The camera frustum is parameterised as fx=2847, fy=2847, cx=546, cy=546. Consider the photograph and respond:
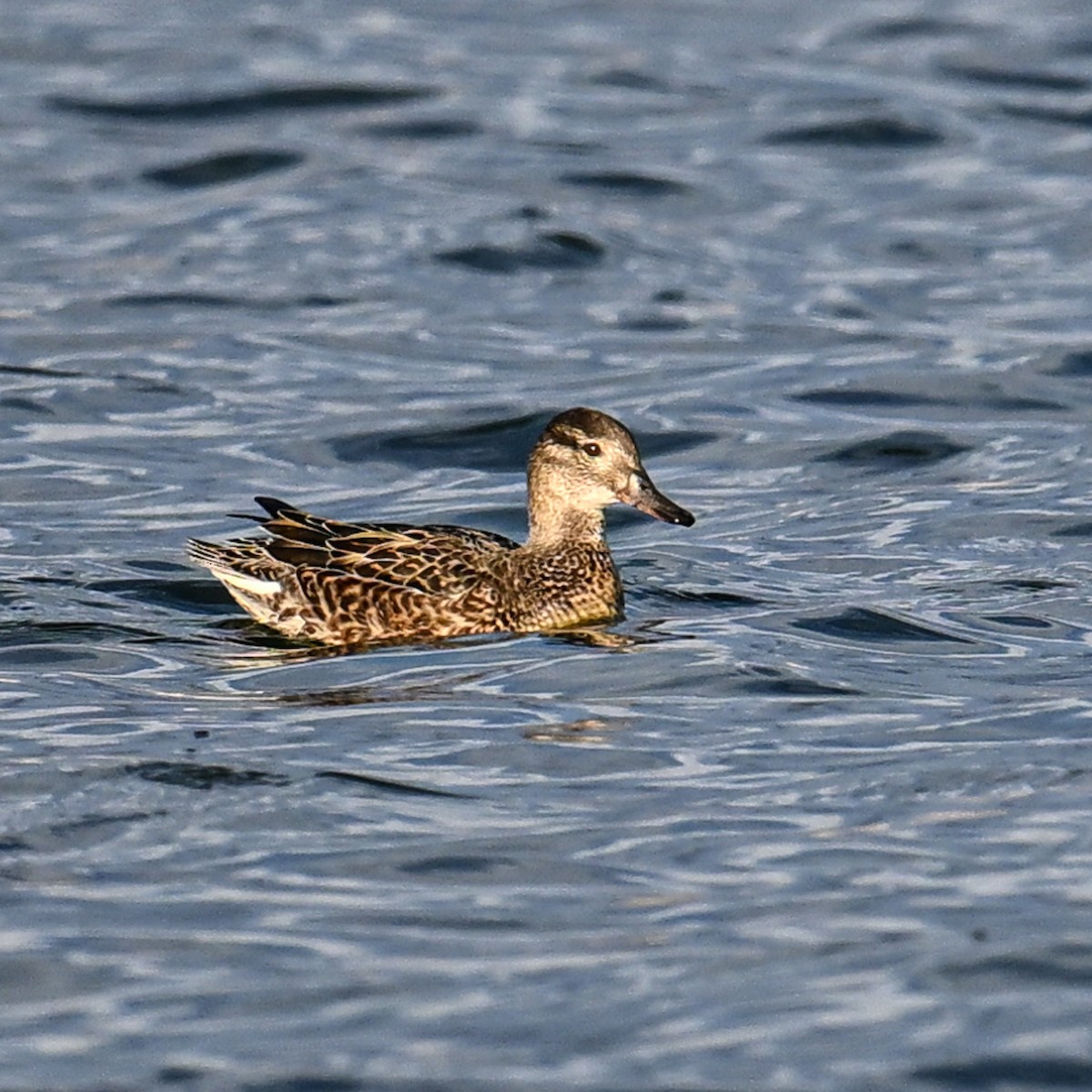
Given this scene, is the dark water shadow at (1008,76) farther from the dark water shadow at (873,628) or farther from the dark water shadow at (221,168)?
the dark water shadow at (873,628)

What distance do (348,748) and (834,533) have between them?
16.5 ft

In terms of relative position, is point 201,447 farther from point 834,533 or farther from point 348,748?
point 348,748

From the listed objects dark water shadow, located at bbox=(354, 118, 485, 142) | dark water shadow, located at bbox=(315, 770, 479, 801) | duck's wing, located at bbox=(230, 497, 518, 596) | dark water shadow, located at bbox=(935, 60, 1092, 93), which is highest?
dark water shadow, located at bbox=(935, 60, 1092, 93)

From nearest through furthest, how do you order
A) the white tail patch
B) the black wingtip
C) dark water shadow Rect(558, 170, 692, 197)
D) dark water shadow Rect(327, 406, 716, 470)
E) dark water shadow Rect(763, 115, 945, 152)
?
the white tail patch, the black wingtip, dark water shadow Rect(327, 406, 716, 470), dark water shadow Rect(558, 170, 692, 197), dark water shadow Rect(763, 115, 945, 152)

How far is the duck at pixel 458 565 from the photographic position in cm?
1240

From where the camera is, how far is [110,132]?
2541 cm

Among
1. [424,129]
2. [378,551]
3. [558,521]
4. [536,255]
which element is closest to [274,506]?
[378,551]

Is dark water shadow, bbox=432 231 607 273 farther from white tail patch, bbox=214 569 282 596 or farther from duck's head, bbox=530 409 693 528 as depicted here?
white tail patch, bbox=214 569 282 596

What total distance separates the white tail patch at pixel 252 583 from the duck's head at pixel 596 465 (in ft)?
4.55

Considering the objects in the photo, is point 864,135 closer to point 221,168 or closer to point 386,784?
point 221,168

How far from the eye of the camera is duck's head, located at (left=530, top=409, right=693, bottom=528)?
12.9 metres

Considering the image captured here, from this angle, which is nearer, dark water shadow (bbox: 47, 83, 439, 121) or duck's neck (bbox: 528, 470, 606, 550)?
duck's neck (bbox: 528, 470, 606, 550)

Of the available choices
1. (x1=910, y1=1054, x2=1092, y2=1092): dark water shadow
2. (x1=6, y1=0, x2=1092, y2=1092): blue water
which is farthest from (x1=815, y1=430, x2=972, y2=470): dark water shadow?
(x1=910, y1=1054, x2=1092, y2=1092): dark water shadow

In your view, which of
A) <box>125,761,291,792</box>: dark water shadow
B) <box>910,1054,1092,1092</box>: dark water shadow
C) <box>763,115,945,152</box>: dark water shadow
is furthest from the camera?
<box>763,115,945,152</box>: dark water shadow
